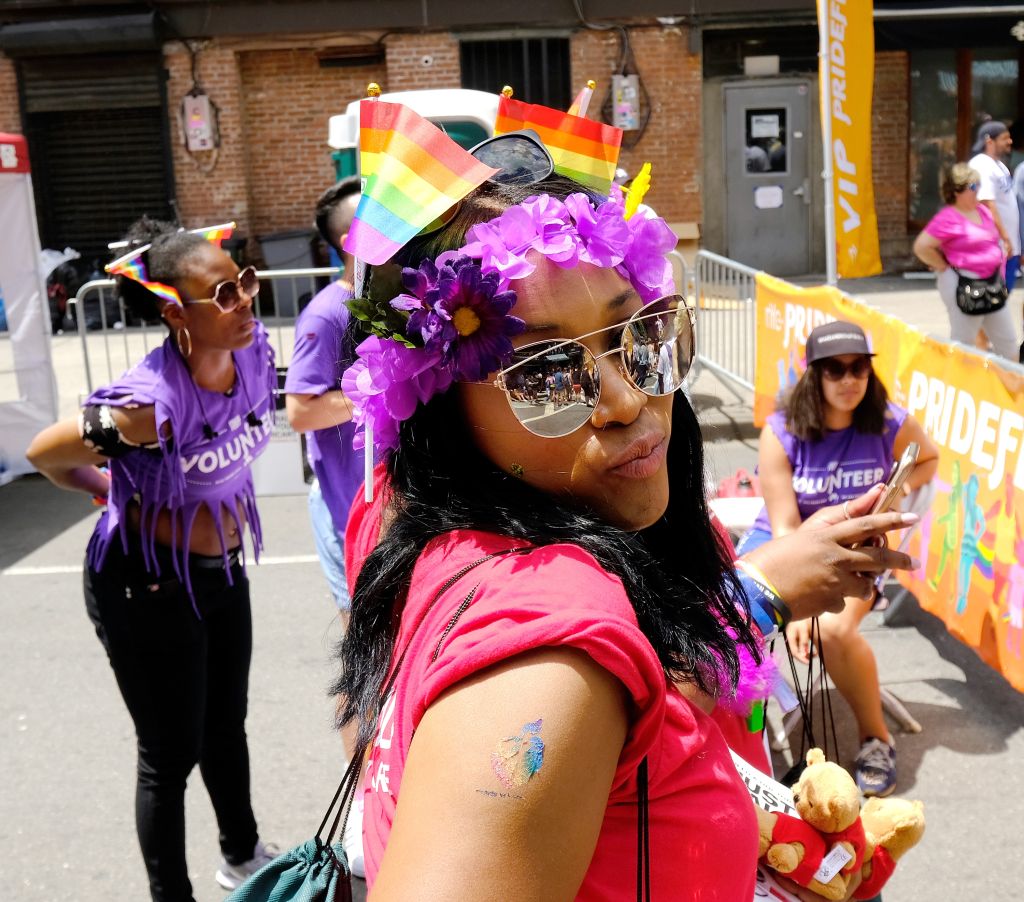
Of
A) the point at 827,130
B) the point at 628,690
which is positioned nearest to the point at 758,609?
the point at 628,690

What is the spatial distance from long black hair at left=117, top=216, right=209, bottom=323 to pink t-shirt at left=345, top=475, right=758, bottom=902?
2.36m

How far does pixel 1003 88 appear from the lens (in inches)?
651

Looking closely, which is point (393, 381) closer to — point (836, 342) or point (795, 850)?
point (795, 850)

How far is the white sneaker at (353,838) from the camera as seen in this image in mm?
1511

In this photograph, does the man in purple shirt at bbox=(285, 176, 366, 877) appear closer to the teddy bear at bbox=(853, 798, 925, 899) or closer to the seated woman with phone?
the seated woman with phone

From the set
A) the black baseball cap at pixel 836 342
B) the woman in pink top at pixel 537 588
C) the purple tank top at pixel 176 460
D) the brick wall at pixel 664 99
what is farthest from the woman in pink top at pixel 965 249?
the woman in pink top at pixel 537 588

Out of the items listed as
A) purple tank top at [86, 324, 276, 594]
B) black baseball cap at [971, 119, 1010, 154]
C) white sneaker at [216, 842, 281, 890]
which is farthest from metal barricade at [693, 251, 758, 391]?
white sneaker at [216, 842, 281, 890]

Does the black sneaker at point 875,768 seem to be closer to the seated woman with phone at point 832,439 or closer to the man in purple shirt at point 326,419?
the seated woman with phone at point 832,439

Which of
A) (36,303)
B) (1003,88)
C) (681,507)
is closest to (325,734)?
(681,507)

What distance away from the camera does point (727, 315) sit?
8.86 meters

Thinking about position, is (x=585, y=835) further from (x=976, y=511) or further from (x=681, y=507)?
(x=976, y=511)

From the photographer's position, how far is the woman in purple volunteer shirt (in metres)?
3.04

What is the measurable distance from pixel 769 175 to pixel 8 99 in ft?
34.9

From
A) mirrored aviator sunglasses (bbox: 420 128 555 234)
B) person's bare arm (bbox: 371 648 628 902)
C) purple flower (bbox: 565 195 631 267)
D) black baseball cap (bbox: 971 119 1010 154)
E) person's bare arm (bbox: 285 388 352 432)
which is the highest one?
black baseball cap (bbox: 971 119 1010 154)
